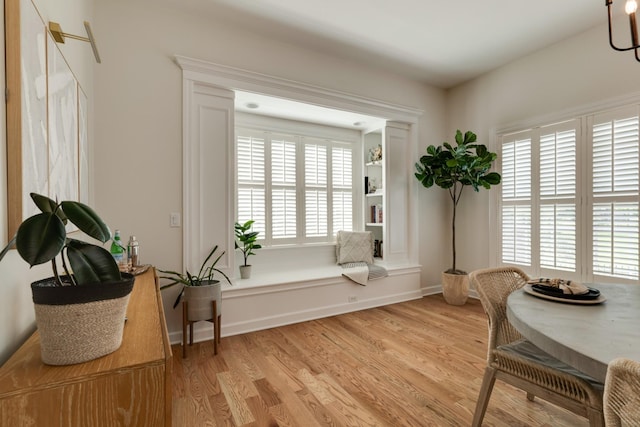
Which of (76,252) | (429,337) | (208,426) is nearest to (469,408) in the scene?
(429,337)

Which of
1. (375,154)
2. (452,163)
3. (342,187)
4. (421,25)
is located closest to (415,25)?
(421,25)

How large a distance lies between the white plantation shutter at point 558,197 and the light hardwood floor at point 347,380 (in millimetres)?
1168

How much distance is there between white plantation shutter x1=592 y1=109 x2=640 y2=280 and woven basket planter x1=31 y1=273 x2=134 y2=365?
3906mm

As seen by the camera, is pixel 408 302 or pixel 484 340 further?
pixel 408 302

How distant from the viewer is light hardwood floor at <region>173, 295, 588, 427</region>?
169cm

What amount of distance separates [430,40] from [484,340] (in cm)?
309

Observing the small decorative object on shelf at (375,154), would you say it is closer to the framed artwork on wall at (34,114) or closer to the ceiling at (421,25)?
the ceiling at (421,25)

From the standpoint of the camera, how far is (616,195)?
2840mm

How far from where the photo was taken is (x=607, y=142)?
2912 mm

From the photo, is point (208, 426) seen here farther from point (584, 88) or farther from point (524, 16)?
point (584, 88)

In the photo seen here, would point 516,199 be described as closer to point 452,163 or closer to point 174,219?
point 452,163

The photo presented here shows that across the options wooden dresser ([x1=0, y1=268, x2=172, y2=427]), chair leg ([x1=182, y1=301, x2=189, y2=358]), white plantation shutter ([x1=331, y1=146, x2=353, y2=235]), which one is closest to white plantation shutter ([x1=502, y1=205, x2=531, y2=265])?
white plantation shutter ([x1=331, y1=146, x2=353, y2=235])

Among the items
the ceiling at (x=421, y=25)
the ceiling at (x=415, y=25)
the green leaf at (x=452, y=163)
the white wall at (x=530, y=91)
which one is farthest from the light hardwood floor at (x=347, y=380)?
the ceiling at (x=421, y=25)

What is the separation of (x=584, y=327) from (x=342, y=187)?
353 cm
